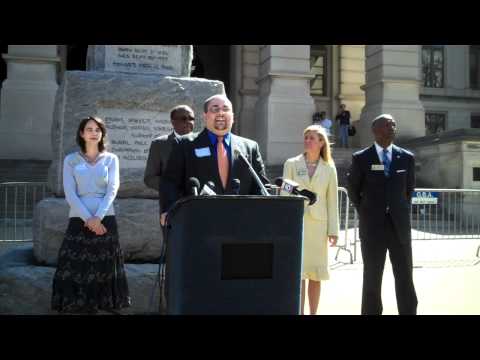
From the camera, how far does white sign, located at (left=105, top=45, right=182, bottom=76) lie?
6215 millimetres

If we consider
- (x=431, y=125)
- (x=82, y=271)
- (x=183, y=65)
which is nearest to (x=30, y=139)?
(x=183, y=65)

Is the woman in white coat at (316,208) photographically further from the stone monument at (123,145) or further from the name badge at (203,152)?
the name badge at (203,152)

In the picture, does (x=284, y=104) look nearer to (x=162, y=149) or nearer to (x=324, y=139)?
(x=324, y=139)

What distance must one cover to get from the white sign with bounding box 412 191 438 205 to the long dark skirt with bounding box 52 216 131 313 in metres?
7.91

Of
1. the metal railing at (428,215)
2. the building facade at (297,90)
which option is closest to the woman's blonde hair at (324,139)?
the metal railing at (428,215)

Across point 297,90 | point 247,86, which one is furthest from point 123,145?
point 247,86

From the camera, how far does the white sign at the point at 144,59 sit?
20.4 ft

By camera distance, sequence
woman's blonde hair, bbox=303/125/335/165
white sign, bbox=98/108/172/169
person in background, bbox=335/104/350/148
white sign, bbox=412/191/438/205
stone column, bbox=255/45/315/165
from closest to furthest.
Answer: woman's blonde hair, bbox=303/125/335/165, white sign, bbox=98/108/172/169, white sign, bbox=412/191/438/205, stone column, bbox=255/45/315/165, person in background, bbox=335/104/350/148

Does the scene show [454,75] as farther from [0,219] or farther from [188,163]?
[188,163]

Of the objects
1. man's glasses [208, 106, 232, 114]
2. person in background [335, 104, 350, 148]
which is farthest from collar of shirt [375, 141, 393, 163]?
person in background [335, 104, 350, 148]

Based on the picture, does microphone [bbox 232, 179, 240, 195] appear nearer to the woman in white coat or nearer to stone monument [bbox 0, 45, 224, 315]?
the woman in white coat
